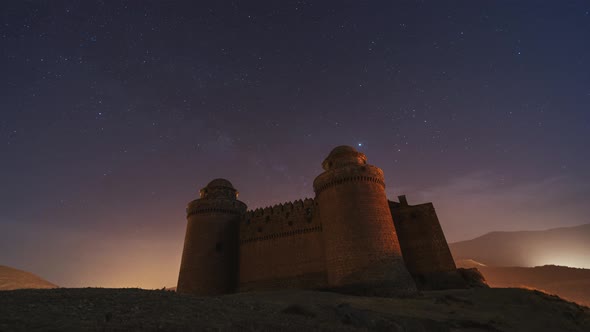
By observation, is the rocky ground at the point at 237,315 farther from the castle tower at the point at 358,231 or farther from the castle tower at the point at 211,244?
the castle tower at the point at 211,244

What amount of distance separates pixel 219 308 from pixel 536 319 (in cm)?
1425

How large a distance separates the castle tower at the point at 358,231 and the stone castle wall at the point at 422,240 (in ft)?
13.4

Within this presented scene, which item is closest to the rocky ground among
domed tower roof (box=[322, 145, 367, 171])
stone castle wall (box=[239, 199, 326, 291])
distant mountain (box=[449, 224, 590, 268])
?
stone castle wall (box=[239, 199, 326, 291])

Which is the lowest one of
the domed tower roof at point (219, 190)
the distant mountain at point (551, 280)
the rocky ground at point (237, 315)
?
Result: the rocky ground at point (237, 315)

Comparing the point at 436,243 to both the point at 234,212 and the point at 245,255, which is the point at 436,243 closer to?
the point at 245,255

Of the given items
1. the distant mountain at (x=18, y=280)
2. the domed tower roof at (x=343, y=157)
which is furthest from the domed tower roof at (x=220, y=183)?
the distant mountain at (x=18, y=280)

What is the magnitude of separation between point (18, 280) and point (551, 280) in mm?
111517

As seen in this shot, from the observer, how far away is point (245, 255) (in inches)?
984

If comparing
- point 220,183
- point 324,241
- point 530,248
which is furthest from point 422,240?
point 530,248

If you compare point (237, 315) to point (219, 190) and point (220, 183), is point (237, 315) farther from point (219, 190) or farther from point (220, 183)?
point (220, 183)

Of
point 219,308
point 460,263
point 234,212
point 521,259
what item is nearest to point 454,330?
point 219,308

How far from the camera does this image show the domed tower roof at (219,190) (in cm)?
2825

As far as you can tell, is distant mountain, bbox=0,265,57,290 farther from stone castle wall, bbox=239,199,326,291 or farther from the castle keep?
stone castle wall, bbox=239,199,326,291

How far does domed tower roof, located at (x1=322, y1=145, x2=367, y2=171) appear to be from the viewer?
24352mm
